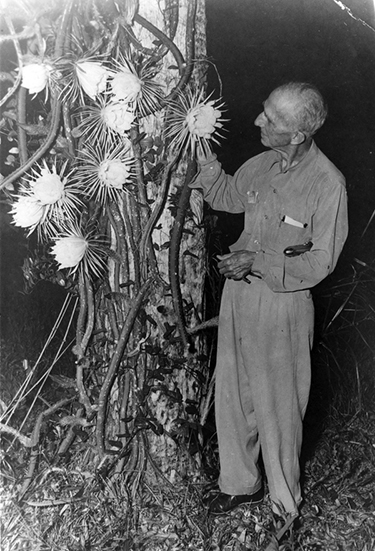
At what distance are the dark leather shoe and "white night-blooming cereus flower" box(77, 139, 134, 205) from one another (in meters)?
1.46

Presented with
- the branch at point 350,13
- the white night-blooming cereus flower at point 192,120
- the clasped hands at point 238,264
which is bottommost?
the clasped hands at point 238,264

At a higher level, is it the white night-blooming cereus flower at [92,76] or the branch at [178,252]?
the white night-blooming cereus flower at [92,76]

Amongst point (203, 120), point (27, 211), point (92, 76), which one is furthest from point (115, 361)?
point (92, 76)

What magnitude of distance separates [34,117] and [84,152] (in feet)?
0.91

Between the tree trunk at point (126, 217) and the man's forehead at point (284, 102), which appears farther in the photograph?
the tree trunk at point (126, 217)

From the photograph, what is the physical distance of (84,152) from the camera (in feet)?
9.85

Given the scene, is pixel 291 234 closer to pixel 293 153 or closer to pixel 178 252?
pixel 293 153

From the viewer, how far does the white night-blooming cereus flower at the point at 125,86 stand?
9.61 feet

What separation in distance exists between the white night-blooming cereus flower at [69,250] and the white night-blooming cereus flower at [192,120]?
58cm

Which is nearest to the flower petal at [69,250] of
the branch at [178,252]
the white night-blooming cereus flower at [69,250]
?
the white night-blooming cereus flower at [69,250]

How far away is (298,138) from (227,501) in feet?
5.36

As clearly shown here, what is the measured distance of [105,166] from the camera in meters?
3.00

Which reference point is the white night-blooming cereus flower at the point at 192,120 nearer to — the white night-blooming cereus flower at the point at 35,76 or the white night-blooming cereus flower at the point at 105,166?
the white night-blooming cereus flower at the point at 105,166

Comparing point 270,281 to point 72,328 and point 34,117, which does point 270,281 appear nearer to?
point 72,328
